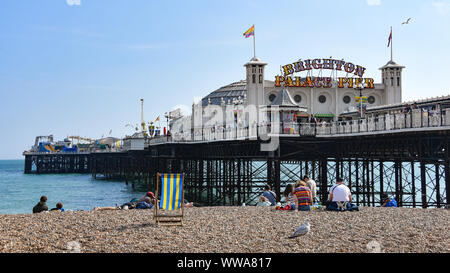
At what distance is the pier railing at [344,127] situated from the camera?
2169 centimetres

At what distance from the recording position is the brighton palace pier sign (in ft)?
155

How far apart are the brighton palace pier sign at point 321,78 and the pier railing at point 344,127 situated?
11651 mm

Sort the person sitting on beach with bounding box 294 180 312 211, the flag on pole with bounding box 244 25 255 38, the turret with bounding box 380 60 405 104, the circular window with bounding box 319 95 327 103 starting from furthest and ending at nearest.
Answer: the turret with bounding box 380 60 405 104
the circular window with bounding box 319 95 327 103
the flag on pole with bounding box 244 25 255 38
the person sitting on beach with bounding box 294 180 312 211

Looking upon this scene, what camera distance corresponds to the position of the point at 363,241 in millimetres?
10352

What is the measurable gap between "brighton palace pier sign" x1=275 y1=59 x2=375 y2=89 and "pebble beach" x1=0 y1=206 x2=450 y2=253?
33020 mm

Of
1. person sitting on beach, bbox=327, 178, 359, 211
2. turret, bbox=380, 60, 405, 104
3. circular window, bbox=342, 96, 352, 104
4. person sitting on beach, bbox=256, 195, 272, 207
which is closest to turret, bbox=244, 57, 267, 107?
circular window, bbox=342, 96, 352, 104

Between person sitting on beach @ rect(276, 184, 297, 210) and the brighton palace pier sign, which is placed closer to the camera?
person sitting on beach @ rect(276, 184, 297, 210)

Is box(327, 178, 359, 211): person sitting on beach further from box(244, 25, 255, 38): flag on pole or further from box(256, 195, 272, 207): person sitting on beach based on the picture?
box(244, 25, 255, 38): flag on pole

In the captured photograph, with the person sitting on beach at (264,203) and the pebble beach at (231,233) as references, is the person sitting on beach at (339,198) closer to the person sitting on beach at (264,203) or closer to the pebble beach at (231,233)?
the pebble beach at (231,233)

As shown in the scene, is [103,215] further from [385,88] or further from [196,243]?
[385,88]

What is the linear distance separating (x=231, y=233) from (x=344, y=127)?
62.9ft

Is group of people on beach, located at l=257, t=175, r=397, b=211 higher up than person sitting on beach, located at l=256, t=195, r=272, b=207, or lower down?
higher up

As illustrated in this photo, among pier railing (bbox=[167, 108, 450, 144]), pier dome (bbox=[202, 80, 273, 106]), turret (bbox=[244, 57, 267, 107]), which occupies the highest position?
pier dome (bbox=[202, 80, 273, 106])
